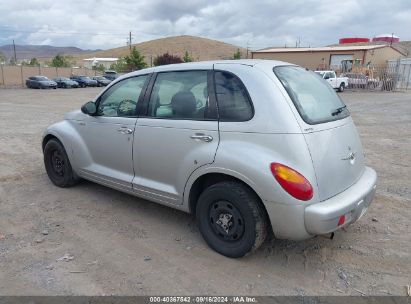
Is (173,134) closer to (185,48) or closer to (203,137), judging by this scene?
(203,137)

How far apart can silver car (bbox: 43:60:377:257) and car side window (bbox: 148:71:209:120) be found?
1 centimetres

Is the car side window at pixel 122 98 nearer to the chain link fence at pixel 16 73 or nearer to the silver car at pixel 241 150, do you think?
the silver car at pixel 241 150

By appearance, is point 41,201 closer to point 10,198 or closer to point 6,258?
point 10,198

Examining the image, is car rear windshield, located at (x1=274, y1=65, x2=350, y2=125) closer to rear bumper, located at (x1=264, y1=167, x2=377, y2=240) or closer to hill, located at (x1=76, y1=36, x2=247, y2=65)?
rear bumper, located at (x1=264, y1=167, x2=377, y2=240)

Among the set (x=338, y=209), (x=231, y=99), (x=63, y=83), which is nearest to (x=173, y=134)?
(x=231, y=99)

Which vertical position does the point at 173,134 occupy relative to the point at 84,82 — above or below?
above

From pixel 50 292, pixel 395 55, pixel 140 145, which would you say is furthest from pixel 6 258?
pixel 395 55

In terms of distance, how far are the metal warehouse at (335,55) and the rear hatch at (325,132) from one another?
41.9m

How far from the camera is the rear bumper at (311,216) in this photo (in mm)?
2975

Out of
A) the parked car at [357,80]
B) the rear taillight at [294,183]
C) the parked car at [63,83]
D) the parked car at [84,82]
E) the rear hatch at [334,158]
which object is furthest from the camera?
the parked car at [84,82]

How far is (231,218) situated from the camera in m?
3.41

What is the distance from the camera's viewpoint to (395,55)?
52.3 meters

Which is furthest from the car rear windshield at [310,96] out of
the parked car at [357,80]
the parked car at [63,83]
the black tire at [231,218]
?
the parked car at [63,83]

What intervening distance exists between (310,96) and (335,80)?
91.3 feet
